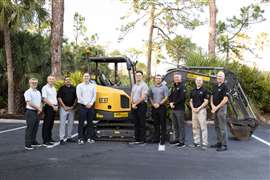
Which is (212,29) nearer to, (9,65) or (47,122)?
(9,65)

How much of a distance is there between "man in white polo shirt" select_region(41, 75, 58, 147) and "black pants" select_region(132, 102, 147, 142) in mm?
2011

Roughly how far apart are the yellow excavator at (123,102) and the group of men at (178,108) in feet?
1.54

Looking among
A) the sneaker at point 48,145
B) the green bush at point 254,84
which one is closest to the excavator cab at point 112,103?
the sneaker at point 48,145

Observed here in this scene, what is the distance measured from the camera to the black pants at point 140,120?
1137cm

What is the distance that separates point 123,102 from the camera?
11875mm

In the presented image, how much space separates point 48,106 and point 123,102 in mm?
1994

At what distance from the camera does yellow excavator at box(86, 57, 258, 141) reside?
1184 centimetres

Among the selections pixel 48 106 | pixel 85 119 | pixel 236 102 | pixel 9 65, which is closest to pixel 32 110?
pixel 48 106

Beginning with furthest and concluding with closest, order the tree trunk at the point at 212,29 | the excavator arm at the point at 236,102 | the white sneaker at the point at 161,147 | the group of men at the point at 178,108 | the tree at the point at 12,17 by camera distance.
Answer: the tree trunk at the point at 212,29 < the tree at the point at 12,17 < the excavator arm at the point at 236,102 < the group of men at the point at 178,108 < the white sneaker at the point at 161,147

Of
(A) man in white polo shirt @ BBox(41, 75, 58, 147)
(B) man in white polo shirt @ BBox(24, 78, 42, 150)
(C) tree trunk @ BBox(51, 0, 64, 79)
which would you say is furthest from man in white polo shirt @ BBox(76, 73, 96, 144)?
(C) tree trunk @ BBox(51, 0, 64, 79)

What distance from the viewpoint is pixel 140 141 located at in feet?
37.9

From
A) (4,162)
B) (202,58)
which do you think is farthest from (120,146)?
(202,58)

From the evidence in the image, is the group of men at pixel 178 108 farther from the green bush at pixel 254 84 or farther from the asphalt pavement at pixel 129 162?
the green bush at pixel 254 84

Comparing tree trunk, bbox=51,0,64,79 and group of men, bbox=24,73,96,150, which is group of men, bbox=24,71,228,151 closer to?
group of men, bbox=24,73,96,150
